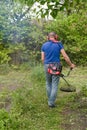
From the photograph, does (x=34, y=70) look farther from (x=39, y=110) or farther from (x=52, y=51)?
(x=39, y=110)

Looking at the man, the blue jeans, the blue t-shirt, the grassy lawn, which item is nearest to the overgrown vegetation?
the grassy lawn

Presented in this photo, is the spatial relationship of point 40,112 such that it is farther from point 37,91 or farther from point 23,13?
point 23,13

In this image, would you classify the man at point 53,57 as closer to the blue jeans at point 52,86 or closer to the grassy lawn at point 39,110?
the blue jeans at point 52,86

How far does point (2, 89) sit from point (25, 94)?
7.14ft

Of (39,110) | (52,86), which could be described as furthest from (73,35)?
(39,110)

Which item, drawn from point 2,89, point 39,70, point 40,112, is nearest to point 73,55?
point 39,70

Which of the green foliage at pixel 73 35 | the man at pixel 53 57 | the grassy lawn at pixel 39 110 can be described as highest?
the man at pixel 53 57

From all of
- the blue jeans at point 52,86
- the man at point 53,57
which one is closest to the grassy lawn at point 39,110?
the blue jeans at point 52,86

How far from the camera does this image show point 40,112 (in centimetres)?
883

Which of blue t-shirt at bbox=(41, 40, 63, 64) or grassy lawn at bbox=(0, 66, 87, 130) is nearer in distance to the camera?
grassy lawn at bbox=(0, 66, 87, 130)

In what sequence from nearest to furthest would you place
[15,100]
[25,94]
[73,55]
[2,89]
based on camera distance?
[15,100] < [25,94] < [2,89] < [73,55]

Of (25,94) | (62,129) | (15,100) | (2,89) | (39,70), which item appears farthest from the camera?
(39,70)

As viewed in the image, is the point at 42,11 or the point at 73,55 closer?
the point at 42,11

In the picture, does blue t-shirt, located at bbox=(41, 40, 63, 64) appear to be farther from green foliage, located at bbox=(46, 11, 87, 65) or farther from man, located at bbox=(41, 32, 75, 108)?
green foliage, located at bbox=(46, 11, 87, 65)
